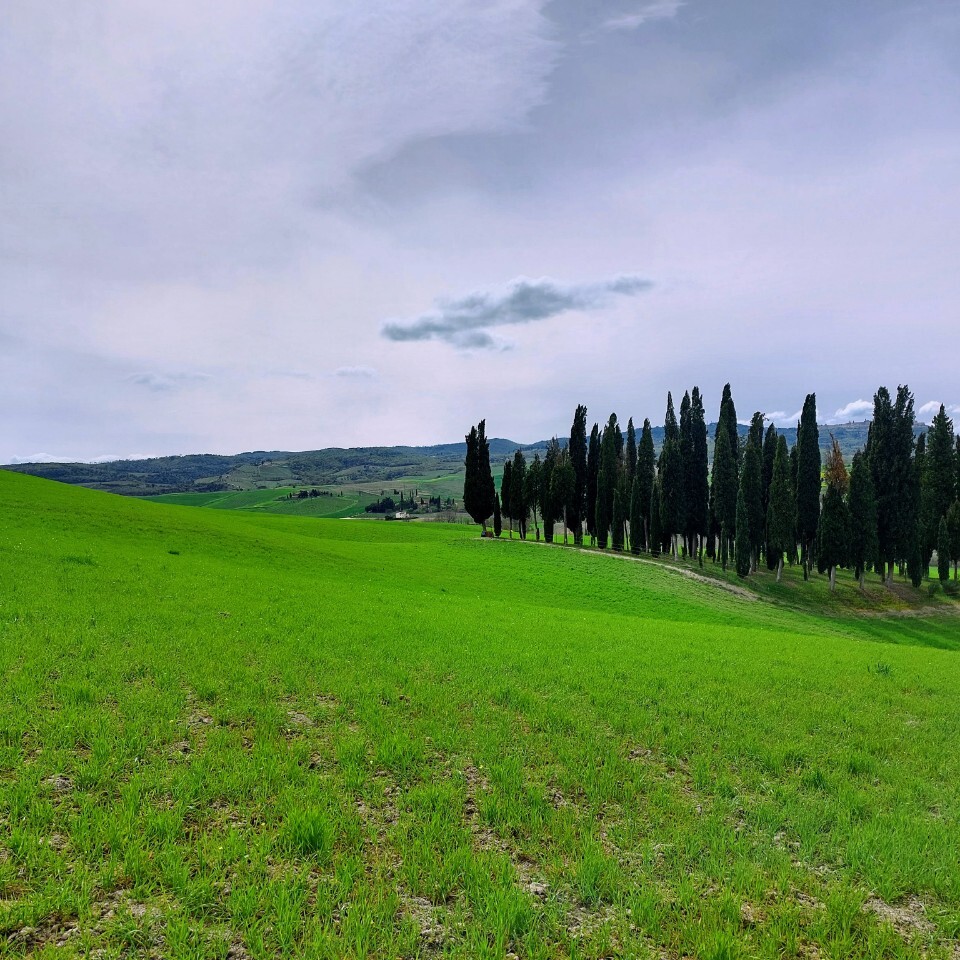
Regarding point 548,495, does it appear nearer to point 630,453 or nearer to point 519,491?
point 519,491

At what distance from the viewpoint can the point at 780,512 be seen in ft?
187

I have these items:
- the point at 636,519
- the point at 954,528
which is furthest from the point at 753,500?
the point at 954,528

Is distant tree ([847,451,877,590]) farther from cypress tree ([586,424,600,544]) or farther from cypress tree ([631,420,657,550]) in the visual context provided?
cypress tree ([586,424,600,544])

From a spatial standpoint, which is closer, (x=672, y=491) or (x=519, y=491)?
(x=672, y=491)

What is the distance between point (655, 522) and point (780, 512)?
13629mm

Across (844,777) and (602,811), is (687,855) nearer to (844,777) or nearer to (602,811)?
(602,811)

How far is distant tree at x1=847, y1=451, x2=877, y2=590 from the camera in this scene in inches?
2112

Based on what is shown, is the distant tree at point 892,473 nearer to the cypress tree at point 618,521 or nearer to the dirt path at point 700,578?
the dirt path at point 700,578

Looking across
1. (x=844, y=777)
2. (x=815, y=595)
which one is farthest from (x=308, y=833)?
(x=815, y=595)

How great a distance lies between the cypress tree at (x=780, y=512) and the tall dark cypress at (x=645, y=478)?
13.7m

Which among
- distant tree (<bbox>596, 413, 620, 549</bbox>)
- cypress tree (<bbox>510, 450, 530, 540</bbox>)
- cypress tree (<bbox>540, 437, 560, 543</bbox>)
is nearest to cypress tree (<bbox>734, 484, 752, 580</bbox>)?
distant tree (<bbox>596, 413, 620, 549</bbox>)

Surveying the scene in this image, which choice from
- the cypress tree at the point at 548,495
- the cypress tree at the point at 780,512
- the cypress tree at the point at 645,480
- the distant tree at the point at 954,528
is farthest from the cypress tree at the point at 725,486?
the distant tree at the point at 954,528

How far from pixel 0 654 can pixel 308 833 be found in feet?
30.3

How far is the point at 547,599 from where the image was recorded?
3381 cm
